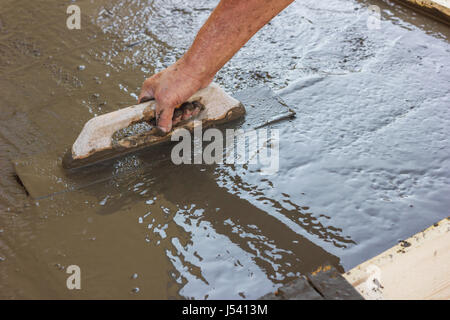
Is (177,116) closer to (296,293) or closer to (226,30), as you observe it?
(226,30)

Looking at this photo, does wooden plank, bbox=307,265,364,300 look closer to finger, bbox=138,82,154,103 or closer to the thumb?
the thumb

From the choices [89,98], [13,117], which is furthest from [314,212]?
[13,117]

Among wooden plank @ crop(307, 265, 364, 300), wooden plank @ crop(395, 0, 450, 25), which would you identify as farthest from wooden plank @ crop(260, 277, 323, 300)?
wooden plank @ crop(395, 0, 450, 25)

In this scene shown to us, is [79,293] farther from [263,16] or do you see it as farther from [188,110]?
[263,16]

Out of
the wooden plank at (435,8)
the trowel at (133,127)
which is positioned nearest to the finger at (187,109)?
the trowel at (133,127)

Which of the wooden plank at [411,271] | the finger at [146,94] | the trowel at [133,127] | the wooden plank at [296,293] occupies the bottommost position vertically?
the wooden plank at [411,271]

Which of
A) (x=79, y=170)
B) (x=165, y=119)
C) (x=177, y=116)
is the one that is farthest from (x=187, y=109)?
(x=79, y=170)

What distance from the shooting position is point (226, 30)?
193cm

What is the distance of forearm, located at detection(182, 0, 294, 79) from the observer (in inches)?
73.4

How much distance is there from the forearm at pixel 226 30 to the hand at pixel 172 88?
0.03m

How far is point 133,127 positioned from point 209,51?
0.62m

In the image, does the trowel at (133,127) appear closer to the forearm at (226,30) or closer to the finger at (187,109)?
the finger at (187,109)

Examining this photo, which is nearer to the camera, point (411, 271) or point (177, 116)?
point (411, 271)

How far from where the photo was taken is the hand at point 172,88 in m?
2.04
